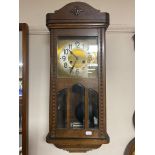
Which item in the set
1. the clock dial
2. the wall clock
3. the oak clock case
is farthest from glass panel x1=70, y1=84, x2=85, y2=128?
the oak clock case

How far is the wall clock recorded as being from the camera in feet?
4.53

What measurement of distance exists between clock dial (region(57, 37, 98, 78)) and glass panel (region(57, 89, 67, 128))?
0.36 ft

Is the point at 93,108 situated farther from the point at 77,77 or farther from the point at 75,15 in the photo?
the point at 75,15

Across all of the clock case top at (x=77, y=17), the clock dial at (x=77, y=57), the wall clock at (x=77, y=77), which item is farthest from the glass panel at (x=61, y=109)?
the clock case top at (x=77, y=17)

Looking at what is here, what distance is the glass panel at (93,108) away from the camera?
1.42 m

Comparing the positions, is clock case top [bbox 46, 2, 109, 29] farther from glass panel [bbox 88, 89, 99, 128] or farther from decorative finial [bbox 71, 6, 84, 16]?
glass panel [bbox 88, 89, 99, 128]

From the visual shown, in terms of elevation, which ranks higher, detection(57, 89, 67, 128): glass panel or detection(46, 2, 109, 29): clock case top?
detection(46, 2, 109, 29): clock case top

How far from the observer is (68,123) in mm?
1428

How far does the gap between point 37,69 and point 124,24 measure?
2.27 ft
